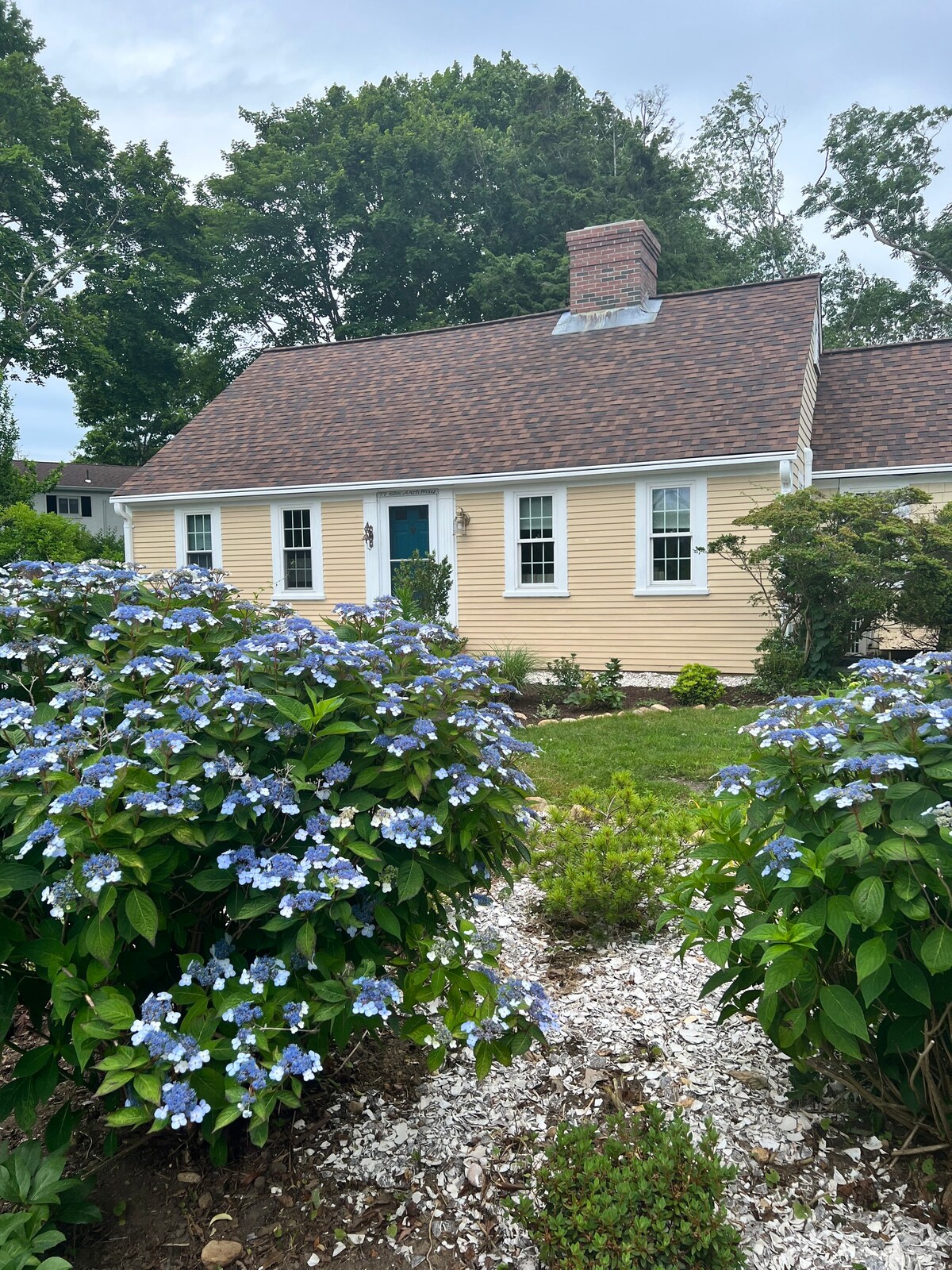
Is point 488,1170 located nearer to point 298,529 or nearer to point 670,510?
point 670,510

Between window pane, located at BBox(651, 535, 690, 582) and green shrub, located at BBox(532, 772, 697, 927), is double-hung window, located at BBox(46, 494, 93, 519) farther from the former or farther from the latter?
green shrub, located at BBox(532, 772, 697, 927)

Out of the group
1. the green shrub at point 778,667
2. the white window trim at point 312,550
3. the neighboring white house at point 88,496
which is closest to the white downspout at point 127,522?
the white window trim at point 312,550

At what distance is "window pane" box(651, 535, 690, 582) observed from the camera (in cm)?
1224

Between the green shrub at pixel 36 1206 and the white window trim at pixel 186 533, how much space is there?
14.4 m

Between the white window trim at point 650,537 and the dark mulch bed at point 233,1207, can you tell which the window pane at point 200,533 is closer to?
the white window trim at point 650,537

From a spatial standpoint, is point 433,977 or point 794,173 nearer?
point 433,977

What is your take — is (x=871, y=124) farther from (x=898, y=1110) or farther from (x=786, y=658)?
(x=898, y=1110)

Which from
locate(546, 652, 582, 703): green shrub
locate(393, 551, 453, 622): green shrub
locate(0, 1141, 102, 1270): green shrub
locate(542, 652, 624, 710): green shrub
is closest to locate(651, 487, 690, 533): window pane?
locate(542, 652, 624, 710): green shrub

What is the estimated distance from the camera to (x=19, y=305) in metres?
28.7

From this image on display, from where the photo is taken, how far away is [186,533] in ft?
53.3

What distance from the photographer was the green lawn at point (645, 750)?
621 centimetres

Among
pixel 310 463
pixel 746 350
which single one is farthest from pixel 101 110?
pixel 746 350

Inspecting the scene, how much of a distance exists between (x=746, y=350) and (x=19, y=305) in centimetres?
2583

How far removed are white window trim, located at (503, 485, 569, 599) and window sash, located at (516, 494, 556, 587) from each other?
0.12 ft
